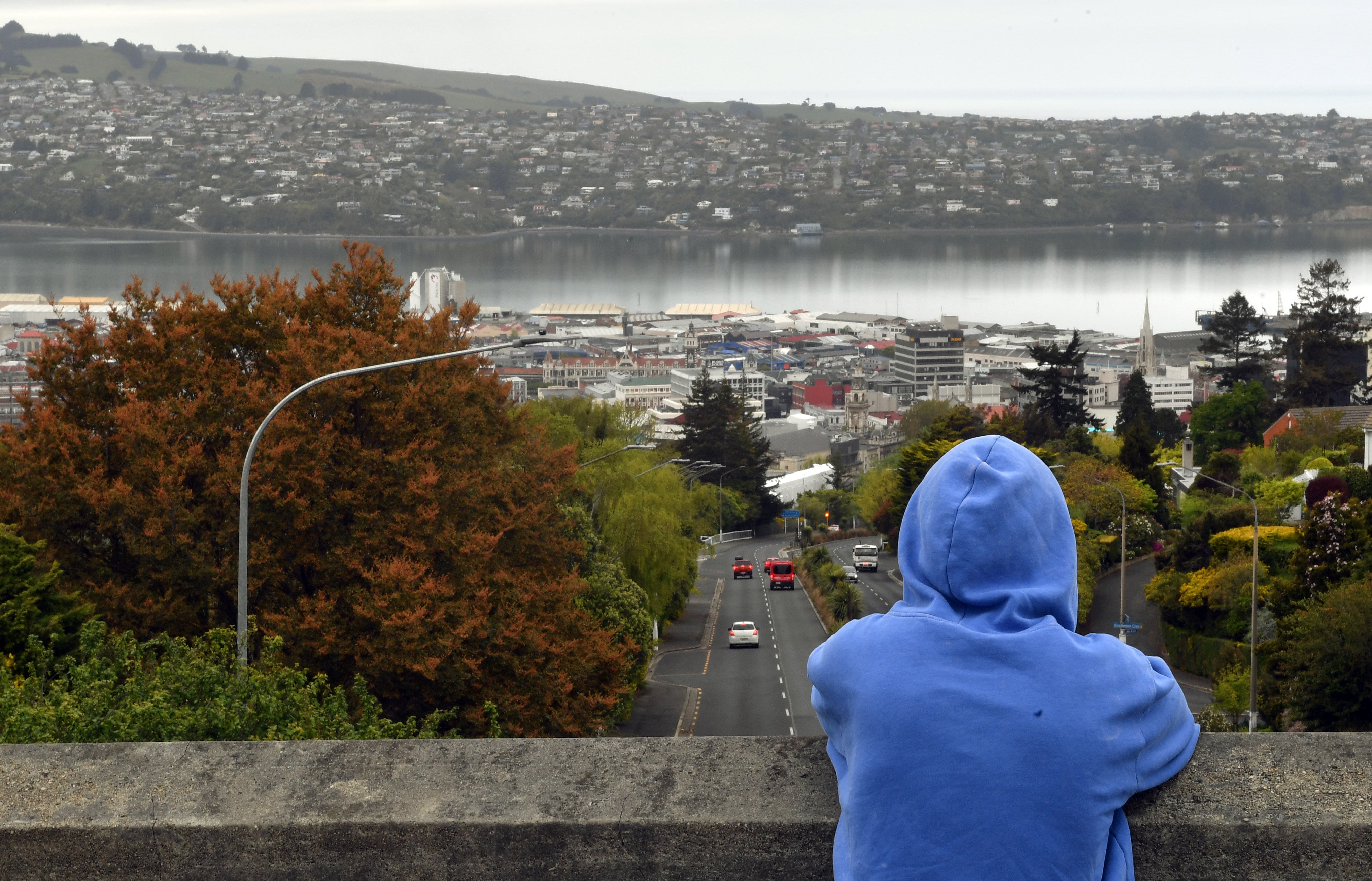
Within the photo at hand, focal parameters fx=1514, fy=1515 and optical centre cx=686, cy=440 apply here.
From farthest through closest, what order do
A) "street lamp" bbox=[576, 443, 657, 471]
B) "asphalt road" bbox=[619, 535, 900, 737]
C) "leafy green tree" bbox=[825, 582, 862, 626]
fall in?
1. "leafy green tree" bbox=[825, 582, 862, 626]
2. "asphalt road" bbox=[619, 535, 900, 737]
3. "street lamp" bbox=[576, 443, 657, 471]

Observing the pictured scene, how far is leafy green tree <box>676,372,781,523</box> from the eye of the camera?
7250 centimetres

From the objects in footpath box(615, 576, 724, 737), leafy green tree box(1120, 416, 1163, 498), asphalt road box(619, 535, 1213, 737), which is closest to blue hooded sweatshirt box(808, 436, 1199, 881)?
footpath box(615, 576, 724, 737)

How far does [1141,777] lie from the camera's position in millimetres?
2029

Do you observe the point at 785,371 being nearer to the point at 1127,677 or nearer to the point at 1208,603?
the point at 1208,603

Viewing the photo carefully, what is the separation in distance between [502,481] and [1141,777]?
14161 mm

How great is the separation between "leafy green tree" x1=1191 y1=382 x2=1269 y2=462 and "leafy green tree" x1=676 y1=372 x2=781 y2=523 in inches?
810

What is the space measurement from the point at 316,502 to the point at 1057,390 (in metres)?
50.0

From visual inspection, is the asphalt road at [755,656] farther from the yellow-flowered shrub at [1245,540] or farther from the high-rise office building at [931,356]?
the high-rise office building at [931,356]

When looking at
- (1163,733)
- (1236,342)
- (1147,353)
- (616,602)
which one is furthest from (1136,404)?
(1147,353)

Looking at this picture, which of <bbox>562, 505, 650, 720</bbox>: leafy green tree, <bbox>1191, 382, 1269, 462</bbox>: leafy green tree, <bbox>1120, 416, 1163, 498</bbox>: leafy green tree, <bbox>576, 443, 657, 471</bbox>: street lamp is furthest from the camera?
<bbox>1191, 382, 1269, 462</bbox>: leafy green tree

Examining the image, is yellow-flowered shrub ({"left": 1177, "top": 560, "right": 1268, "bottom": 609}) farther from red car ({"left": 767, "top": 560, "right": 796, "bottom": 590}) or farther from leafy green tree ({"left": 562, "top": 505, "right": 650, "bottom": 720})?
red car ({"left": 767, "top": 560, "right": 796, "bottom": 590})

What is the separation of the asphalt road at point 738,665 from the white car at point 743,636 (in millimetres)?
150

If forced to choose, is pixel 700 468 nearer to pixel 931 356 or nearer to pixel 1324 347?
pixel 1324 347

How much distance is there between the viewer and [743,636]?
3378 cm
